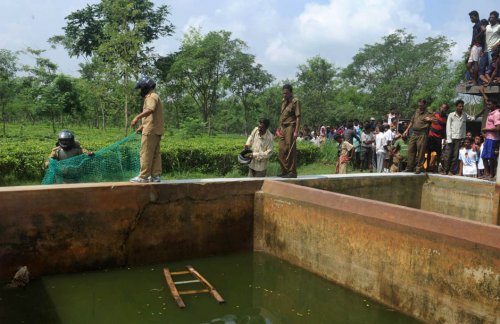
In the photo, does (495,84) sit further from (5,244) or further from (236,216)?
(5,244)

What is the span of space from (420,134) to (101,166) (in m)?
5.91

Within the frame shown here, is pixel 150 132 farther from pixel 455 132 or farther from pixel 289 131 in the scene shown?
pixel 455 132

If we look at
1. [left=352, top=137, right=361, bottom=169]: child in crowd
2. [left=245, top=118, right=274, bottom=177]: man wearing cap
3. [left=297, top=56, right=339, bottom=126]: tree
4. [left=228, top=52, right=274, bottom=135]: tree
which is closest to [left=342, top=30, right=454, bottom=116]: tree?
[left=297, top=56, right=339, bottom=126]: tree

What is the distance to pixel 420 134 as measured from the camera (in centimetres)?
868

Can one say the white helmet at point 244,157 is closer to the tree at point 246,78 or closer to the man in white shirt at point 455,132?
the man in white shirt at point 455,132

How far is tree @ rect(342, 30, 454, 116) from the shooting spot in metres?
33.2

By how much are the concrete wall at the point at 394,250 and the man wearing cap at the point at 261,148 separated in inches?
44.2

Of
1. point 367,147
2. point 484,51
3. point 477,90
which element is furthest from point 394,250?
point 367,147

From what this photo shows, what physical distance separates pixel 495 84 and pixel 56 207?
30.8 feet

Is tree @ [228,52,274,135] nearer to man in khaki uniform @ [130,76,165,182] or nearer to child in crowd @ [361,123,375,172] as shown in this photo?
child in crowd @ [361,123,375,172]

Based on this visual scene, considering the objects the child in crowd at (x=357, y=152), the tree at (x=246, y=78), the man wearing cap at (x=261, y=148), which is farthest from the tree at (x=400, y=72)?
the man wearing cap at (x=261, y=148)

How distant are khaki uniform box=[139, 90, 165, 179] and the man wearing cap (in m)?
2.19

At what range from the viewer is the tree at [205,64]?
29125 mm

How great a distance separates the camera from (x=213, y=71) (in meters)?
30.6
